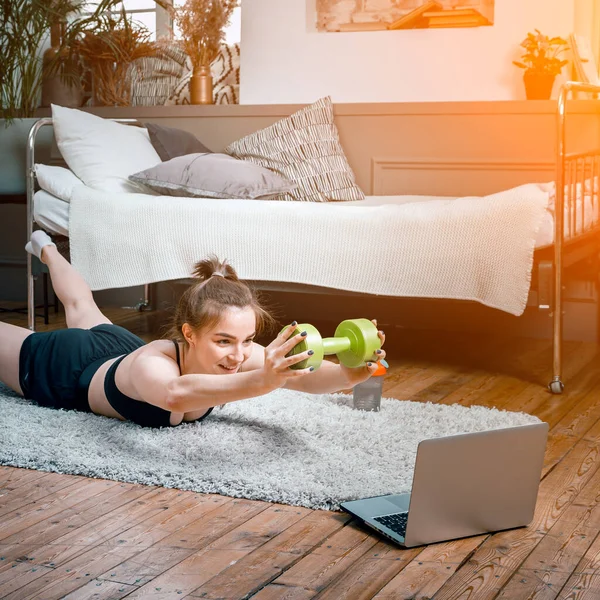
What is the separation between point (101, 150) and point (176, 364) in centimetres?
155

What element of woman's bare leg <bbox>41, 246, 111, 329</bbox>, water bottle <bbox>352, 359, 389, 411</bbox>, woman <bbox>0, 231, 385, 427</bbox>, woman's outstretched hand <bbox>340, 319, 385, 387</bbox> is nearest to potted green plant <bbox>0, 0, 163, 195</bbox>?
woman's bare leg <bbox>41, 246, 111, 329</bbox>

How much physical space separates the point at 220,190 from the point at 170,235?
316 millimetres

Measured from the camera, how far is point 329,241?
8.86ft

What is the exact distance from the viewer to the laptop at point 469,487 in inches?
53.7

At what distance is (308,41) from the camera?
382 cm

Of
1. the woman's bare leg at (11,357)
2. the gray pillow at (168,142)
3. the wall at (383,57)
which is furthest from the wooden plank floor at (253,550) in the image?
the wall at (383,57)

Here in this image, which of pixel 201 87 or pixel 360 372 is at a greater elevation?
pixel 201 87

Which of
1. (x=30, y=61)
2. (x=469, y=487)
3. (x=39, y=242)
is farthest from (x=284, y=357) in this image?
(x=30, y=61)

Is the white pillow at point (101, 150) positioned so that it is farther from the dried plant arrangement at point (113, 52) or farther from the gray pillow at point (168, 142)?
the dried plant arrangement at point (113, 52)

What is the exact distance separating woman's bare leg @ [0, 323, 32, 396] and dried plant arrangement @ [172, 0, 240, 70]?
201cm

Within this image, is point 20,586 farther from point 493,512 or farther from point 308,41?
point 308,41

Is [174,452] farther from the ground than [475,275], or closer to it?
closer to it

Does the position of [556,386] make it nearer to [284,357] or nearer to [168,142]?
[284,357]

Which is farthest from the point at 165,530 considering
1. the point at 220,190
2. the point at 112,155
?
the point at 112,155
